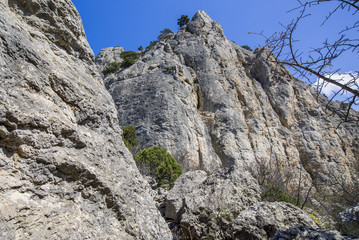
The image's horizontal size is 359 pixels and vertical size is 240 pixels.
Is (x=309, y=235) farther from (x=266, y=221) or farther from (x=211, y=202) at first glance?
(x=211, y=202)

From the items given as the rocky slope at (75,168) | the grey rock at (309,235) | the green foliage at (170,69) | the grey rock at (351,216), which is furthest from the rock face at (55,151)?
the green foliage at (170,69)

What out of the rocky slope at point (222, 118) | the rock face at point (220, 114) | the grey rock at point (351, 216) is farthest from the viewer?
the rock face at point (220, 114)

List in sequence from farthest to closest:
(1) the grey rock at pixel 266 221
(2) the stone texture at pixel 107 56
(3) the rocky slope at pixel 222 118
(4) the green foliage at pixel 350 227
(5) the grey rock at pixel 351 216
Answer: (2) the stone texture at pixel 107 56 < (3) the rocky slope at pixel 222 118 < (5) the grey rock at pixel 351 216 < (4) the green foliage at pixel 350 227 < (1) the grey rock at pixel 266 221

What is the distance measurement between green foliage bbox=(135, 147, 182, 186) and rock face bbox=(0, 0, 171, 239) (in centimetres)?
602

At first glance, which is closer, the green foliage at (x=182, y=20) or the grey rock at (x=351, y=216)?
the grey rock at (x=351, y=216)

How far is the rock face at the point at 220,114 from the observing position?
15766mm

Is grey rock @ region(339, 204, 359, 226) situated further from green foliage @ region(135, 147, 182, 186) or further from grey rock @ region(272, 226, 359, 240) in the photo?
green foliage @ region(135, 147, 182, 186)

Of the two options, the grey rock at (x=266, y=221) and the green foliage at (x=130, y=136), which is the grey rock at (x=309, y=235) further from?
the green foliage at (x=130, y=136)

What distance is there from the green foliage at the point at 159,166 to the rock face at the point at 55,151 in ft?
19.7

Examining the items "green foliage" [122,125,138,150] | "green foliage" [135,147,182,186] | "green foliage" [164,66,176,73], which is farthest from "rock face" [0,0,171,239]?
→ "green foliage" [164,66,176,73]

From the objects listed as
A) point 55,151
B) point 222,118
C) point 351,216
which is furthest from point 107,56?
point 55,151

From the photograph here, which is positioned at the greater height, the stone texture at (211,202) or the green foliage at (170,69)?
the green foliage at (170,69)

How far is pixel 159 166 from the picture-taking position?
9891mm

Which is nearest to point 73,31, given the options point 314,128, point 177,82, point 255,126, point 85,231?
point 85,231
